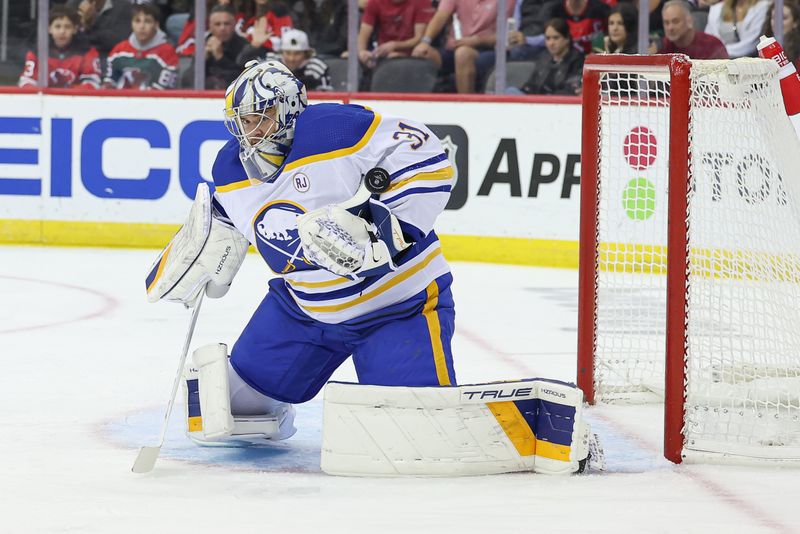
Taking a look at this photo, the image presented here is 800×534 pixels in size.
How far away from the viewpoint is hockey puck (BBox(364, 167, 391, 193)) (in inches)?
102

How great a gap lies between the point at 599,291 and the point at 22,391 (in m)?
1.50

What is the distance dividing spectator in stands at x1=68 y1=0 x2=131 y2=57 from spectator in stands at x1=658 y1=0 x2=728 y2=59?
9.08ft

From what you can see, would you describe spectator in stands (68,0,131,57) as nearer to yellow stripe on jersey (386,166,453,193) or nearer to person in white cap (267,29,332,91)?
person in white cap (267,29,332,91)

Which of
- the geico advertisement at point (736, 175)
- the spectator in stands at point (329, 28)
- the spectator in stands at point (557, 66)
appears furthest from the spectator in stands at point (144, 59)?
the geico advertisement at point (736, 175)

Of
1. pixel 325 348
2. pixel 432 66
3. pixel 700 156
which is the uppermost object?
pixel 432 66

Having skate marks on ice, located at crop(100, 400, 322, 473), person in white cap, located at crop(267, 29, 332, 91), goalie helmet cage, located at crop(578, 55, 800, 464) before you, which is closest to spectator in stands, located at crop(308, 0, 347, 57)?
person in white cap, located at crop(267, 29, 332, 91)

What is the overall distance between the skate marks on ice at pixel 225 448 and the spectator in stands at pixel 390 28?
3.74 m

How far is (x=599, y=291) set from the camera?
3469 millimetres

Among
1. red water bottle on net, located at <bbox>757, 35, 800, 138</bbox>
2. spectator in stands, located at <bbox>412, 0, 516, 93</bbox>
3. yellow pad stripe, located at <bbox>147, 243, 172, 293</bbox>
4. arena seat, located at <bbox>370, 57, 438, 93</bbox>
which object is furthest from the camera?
arena seat, located at <bbox>370, 57, 438, 93</bbox>

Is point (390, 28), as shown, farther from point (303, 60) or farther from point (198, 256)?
point (198, 256)

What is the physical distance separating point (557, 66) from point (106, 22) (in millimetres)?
2387

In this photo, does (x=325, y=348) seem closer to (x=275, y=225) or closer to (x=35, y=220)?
(x=275, y=225)

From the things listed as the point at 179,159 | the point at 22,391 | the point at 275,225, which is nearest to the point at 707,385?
the point at 275,225

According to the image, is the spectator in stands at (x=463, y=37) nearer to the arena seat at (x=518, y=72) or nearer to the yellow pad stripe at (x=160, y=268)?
the arena seat at (x=518, y=72)
